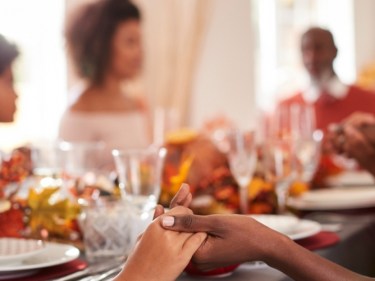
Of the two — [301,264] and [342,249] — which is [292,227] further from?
[301,264]

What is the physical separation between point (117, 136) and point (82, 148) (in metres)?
1.25

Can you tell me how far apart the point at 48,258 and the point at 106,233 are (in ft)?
0.37

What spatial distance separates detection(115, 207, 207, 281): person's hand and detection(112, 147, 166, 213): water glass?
0.34 m

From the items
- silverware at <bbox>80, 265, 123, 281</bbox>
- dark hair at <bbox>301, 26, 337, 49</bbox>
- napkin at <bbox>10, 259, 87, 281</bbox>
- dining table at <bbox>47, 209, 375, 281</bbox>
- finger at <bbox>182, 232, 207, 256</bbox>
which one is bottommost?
dining table at <bbox>47, 209, 375, 281</bbox>

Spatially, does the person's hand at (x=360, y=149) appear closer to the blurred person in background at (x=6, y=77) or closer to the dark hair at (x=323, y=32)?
the blurred person in background at (x=6, y=77)

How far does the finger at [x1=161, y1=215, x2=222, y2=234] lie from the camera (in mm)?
833

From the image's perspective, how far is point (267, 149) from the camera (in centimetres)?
152

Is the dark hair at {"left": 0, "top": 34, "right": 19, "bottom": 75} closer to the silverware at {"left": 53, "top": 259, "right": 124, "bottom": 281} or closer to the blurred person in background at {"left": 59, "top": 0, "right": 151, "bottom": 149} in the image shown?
the silverware at {"left": 53, "top": 259, "right": 124, "bottom": 281}

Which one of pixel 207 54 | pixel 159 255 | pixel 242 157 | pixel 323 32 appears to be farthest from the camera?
pixel 207 54

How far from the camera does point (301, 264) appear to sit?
0.88 m

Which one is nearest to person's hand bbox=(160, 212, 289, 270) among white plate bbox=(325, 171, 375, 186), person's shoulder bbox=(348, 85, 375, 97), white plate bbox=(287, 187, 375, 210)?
white plate bbox=(287, 187, 375, 210)

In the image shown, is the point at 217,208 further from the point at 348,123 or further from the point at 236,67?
the point at 236,67

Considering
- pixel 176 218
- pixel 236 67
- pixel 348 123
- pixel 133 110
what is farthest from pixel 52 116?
pixel 176 218

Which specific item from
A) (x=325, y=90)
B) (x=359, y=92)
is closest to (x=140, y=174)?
(x=325, y=90)
